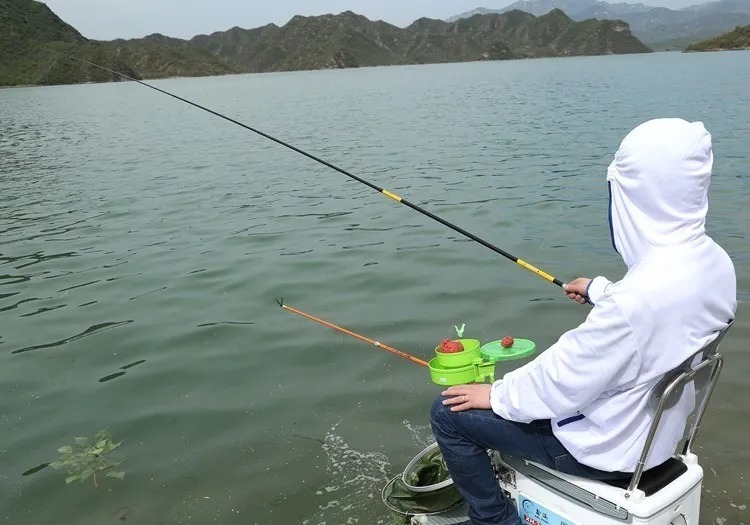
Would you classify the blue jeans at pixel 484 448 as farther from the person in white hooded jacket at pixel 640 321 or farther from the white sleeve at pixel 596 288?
the white sleeve at pixel 596 288

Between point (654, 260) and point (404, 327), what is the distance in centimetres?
501

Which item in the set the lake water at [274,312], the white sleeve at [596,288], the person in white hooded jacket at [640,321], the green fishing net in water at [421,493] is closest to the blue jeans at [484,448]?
the person in white hooded jacket at [640,321]

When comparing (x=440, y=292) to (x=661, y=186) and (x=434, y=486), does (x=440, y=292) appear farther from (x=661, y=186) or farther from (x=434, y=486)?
(x=661, y=186)

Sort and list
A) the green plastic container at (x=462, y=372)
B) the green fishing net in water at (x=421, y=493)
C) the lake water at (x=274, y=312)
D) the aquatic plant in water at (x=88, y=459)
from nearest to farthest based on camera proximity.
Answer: the green plastic container at (x=462, y=372) → the green fishing net in water at (x=421, y=493) → the lake water at (x=274, y=312) → the aquatic plant in water at (x=88, y=459)

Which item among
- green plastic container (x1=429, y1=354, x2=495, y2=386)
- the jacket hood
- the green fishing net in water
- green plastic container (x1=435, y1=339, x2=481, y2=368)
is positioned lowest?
the green fishing net in water

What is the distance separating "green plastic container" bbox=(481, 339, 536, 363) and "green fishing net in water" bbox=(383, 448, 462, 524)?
0.94 m

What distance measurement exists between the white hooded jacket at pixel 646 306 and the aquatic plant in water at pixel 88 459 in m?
3.83

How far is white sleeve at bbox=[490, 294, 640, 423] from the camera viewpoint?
2473 mm

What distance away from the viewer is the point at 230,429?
18.7 ft

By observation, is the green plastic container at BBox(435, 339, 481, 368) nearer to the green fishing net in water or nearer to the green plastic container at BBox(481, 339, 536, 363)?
the green plastic container at BBox(481, 339, 536, 363)

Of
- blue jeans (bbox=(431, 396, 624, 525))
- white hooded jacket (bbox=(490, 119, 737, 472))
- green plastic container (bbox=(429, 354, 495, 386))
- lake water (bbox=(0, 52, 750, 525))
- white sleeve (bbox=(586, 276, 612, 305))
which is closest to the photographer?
white hooded jacket (bbox=(490, 119, 737, 472))

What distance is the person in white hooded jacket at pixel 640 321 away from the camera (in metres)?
2.46

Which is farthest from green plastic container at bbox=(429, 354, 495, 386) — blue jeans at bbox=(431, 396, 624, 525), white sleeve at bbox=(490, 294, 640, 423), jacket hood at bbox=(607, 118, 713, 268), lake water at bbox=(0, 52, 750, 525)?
lake water at bbox=(0, 52, 750, 525)

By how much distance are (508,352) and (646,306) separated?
1045mm
